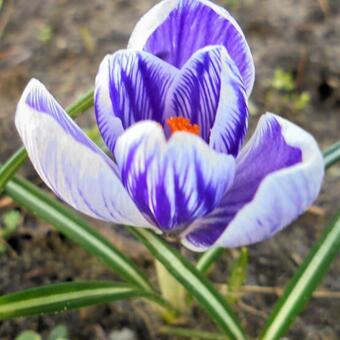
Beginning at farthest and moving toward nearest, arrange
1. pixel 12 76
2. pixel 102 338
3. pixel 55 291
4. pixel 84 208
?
pixel 12 76
pixel 102 338
pixel 55 291
pixel 84 208

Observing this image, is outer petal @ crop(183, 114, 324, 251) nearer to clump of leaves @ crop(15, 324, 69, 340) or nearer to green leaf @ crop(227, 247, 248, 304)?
green leaf @ crop(227, 247, 248, 304)

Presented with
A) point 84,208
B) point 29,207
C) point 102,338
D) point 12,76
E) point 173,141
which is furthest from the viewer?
point 12,76

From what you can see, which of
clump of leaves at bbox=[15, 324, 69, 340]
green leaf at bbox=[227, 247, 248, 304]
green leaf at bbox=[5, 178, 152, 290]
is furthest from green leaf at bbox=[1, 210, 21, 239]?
green leaf at bbox=[227, 247, 248, 304]

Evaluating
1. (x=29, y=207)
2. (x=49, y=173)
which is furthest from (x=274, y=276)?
(x=49, y=173)

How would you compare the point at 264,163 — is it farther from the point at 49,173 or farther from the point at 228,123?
the point at 49,173

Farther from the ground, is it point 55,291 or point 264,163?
point 264,163

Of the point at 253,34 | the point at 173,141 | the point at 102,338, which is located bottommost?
the point at 102,338
